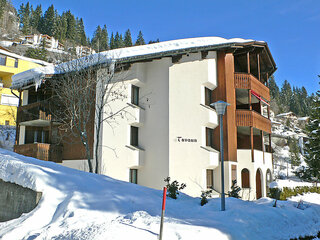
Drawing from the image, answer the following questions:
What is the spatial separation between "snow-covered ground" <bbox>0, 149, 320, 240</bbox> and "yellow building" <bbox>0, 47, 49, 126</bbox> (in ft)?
112

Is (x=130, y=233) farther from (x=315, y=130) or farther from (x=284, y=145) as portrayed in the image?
(x=284, y=145)

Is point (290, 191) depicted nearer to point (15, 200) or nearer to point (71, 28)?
point (15, 200)

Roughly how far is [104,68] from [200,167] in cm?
913

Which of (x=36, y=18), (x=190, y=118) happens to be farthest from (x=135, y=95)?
(x=36, y=18)

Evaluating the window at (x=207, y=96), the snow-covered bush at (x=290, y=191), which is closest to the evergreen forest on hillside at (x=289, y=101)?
the snow-covered bush at (x=290, y=191)

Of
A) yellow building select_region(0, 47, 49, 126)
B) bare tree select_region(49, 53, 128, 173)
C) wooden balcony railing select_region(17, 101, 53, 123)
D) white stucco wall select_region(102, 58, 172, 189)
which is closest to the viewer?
bare tree select_region(49, 53, 128, 173)

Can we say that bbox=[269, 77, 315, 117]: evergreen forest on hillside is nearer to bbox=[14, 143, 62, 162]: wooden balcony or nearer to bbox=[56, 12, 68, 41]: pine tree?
bbox=[56, 12, 68, 41]: pine tree

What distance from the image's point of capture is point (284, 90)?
12231 centimetres

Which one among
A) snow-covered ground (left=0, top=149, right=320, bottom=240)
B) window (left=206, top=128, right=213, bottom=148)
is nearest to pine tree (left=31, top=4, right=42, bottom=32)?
window (left=206, top=128, right=213, bottom=148)

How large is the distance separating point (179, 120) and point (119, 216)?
1189 centimetres

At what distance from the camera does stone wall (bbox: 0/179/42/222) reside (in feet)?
28.1

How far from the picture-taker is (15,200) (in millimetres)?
9109

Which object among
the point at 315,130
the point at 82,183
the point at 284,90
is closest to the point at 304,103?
the point at 284,90

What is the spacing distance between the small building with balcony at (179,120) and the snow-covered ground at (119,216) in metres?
7.49
